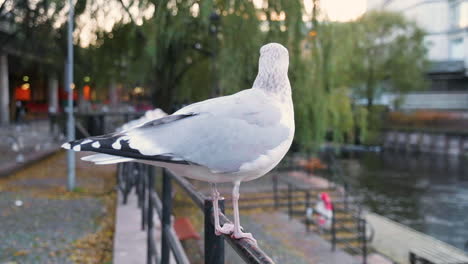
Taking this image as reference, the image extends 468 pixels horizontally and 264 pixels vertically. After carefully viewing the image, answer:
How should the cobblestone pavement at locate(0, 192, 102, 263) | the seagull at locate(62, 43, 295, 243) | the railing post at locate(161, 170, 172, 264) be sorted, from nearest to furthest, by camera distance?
the seagull at locate(62, 43, 295, 243), the railing post at locate(161, 170, 172, 264), the cobblestone pavement at locate(0, 192, 102, 263)

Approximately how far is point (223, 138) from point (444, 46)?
4217 cm

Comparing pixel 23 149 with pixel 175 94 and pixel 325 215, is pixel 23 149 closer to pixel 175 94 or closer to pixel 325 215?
pixel 175 94

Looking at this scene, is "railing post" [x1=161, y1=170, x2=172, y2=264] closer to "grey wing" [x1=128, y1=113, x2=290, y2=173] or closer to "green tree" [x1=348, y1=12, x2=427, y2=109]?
"grey wing" [x1=128, y1=113, x2=290, y2=173]

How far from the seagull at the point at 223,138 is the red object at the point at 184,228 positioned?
2663 millimetres

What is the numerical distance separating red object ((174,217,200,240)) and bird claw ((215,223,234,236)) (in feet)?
8.35

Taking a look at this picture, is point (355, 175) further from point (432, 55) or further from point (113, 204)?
point (432, 55)

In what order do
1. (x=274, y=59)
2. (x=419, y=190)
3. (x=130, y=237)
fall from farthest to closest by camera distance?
(x=419, y=190), (x=130, y=237), (x=274, y=59)

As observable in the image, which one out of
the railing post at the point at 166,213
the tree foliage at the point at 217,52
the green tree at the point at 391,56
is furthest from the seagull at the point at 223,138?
the green tree at the point at 391,56

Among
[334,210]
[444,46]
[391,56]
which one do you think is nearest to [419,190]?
[334,210]

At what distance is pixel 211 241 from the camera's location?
62.1 inches

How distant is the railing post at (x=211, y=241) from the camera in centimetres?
153

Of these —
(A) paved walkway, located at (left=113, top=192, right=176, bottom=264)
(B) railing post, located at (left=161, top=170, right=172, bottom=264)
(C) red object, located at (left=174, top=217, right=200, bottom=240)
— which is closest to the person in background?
(A) paved walkway, located at (left=113, top=192, right=176, bottom=264)

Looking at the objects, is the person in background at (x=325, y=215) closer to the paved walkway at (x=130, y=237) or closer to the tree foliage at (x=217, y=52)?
the tree foliage at (x=217, y=52)

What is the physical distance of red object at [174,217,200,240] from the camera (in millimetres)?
4104
